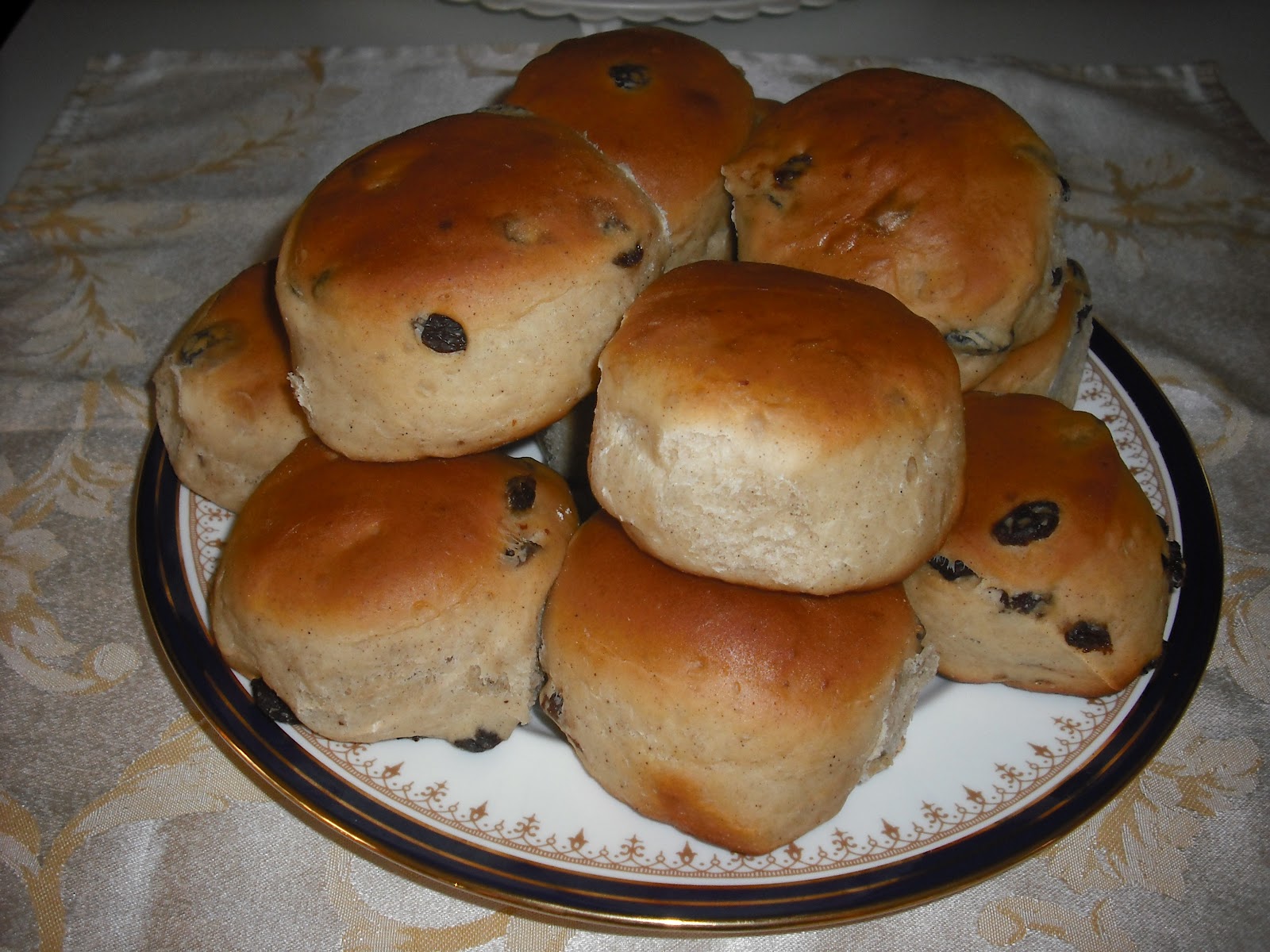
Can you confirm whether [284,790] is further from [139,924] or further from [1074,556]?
[1074,556]

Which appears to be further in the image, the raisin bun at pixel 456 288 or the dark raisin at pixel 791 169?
the dark raisin at pixel 791 169

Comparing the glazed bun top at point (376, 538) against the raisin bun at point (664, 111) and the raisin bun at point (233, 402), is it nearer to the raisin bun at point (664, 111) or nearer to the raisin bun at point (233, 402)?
the raisin bun at point (233, 402)

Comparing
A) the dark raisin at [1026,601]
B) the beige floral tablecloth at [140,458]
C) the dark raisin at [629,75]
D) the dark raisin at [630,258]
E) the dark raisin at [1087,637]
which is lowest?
the beige floral tablecloth at [140,458]

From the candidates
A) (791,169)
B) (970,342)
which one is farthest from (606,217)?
(970,342)

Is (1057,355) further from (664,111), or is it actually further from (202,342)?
(202,342)

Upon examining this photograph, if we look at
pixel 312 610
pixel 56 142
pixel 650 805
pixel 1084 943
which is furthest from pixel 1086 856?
pixel 56 142

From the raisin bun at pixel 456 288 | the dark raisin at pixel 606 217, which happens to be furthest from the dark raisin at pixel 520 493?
the dark raisin at pixel 606 217
